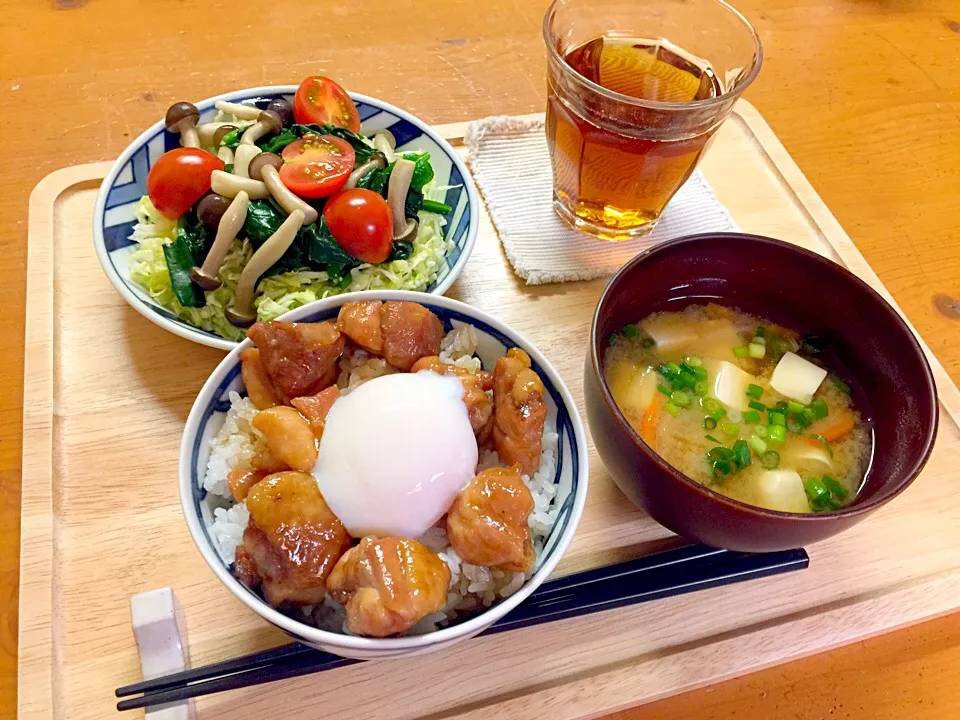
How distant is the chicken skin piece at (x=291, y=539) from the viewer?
3.55 ft

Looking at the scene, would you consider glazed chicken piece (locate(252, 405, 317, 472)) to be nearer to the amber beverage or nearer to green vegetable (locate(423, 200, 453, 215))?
green vegetable (locate(423, 200, 453, 215))

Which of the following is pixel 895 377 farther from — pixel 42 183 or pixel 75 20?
pixel 75 20

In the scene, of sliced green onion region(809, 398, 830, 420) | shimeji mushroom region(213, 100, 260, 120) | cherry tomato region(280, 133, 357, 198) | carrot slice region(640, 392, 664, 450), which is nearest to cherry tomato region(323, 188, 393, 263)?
cherry tomato region(280, 133, 357, 198)

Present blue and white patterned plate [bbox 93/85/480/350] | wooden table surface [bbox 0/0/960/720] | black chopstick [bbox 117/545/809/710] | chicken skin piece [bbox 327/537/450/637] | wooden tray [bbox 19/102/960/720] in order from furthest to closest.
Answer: wooden table surface [bbox 0/0/960/720], blue and white patterned plate [bbox 93/85/480/350], wooden tray [bbox 19/102/960/720], black chopstick [bbox 117/545/809/710], chicken skin piece [bbox 327/537/450/637]

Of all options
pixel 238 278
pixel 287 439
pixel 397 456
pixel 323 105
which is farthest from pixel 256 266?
pixel 397 456

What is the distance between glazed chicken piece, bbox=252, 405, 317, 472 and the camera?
1.19m

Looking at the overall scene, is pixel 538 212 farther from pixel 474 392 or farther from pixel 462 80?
pixel 474 392

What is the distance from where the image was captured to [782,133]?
2.44 meters

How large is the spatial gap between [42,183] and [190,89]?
657 mm

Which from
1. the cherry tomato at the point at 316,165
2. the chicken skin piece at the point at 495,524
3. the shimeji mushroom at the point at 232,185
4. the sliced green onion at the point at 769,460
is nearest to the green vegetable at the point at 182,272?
the shimeji mushroom at the point at 232,185

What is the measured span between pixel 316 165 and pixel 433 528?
994mm

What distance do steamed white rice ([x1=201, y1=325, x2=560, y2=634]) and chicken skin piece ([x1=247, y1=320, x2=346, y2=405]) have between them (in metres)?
0.07

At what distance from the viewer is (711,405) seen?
1.40 metres

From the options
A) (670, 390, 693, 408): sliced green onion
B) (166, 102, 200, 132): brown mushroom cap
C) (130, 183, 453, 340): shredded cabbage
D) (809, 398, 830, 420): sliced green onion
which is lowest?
(130, 183, 453, 340): shredded cabbage
